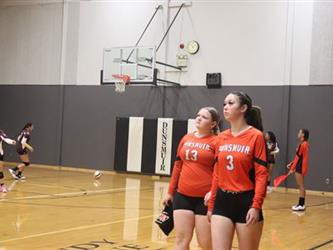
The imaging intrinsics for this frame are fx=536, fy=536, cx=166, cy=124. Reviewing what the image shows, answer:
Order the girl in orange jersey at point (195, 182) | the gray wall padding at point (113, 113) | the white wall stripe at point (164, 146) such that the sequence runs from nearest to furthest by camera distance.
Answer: the girl in orange jersey at point (195, 182)
the gray wall padding at point (113, 113)
the white wall stripe at point (164, 146)

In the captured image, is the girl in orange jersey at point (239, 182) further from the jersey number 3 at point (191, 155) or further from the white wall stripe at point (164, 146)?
the white wall stripe at point (164, 146)

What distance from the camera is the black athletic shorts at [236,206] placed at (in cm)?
434


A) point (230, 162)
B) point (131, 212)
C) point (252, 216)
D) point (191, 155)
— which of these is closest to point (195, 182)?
point (191, 155)

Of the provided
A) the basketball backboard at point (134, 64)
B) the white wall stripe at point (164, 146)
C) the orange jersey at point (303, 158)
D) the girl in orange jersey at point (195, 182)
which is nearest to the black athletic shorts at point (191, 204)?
the girl in orange jersey at point (195, 182)

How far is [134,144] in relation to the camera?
64.6 ft

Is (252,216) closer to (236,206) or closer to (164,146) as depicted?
(236,206)

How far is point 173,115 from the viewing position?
19.2 m

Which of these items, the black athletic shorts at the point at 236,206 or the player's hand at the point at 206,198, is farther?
the player's hand at the point at 206,198

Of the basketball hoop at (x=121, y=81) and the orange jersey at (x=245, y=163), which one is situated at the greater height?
the basketball hoop at (x=121, y=81)

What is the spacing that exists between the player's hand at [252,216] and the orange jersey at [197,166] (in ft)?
3.52

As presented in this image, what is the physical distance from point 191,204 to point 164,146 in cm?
1372


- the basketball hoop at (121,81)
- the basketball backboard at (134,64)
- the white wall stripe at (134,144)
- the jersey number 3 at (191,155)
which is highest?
the basketball backboard at (134,64)

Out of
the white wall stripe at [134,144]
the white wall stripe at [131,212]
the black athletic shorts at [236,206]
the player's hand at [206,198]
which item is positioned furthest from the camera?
the white wall stripe at [134,144]

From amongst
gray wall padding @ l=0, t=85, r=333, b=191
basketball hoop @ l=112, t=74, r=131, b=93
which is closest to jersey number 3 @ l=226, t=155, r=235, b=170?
gray wall padding @ l=0, t=85, r=333, b=191
